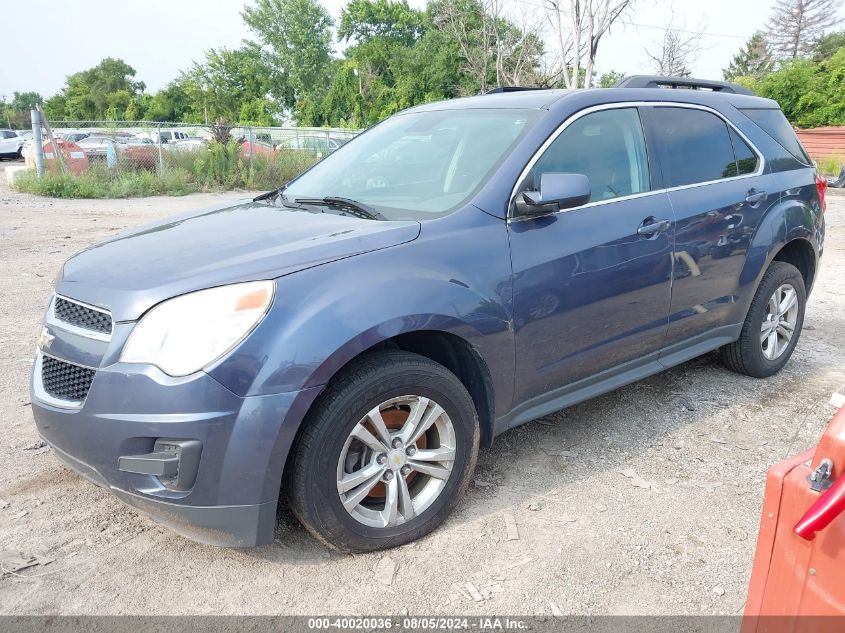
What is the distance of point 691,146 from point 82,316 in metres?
3.27

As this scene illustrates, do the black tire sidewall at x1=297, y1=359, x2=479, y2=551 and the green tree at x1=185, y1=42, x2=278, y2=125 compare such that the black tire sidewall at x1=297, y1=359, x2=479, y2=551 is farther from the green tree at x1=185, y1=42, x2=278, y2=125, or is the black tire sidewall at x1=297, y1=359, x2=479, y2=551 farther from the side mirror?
the green tree at x1=185, y1=42, x2=278, y2=125

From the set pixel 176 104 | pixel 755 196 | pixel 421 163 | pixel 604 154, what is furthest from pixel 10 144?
pixel 755 196

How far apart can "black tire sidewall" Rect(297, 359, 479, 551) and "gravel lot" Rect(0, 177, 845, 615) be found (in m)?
0.11

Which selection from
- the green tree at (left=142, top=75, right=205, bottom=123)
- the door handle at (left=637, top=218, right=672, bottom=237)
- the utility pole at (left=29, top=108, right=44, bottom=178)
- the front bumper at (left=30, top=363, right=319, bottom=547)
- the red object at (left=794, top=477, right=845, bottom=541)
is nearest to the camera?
the red object at (left=794, top=477, right=845, bottom=541)

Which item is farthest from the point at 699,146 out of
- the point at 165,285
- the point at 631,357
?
the point at 165,285

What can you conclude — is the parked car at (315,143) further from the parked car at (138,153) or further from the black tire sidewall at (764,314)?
the black tire sidewall at (764,314)

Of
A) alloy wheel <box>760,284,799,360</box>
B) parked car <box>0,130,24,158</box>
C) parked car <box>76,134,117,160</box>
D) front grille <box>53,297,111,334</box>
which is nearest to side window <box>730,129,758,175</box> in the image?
alloy wheel <box>760,284,799,360</box>

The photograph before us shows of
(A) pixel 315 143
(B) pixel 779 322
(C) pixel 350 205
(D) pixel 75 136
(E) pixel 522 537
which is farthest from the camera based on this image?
(A) pixel 315 143

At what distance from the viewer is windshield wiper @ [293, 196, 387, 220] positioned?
3004 mm

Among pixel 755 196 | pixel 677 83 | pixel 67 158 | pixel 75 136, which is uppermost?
pixel 75 136

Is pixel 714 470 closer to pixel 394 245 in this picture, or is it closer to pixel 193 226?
pixel 394 245

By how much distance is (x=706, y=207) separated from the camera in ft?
12.4

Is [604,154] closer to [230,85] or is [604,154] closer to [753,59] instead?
[230,85]

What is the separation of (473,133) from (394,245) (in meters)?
1.05
